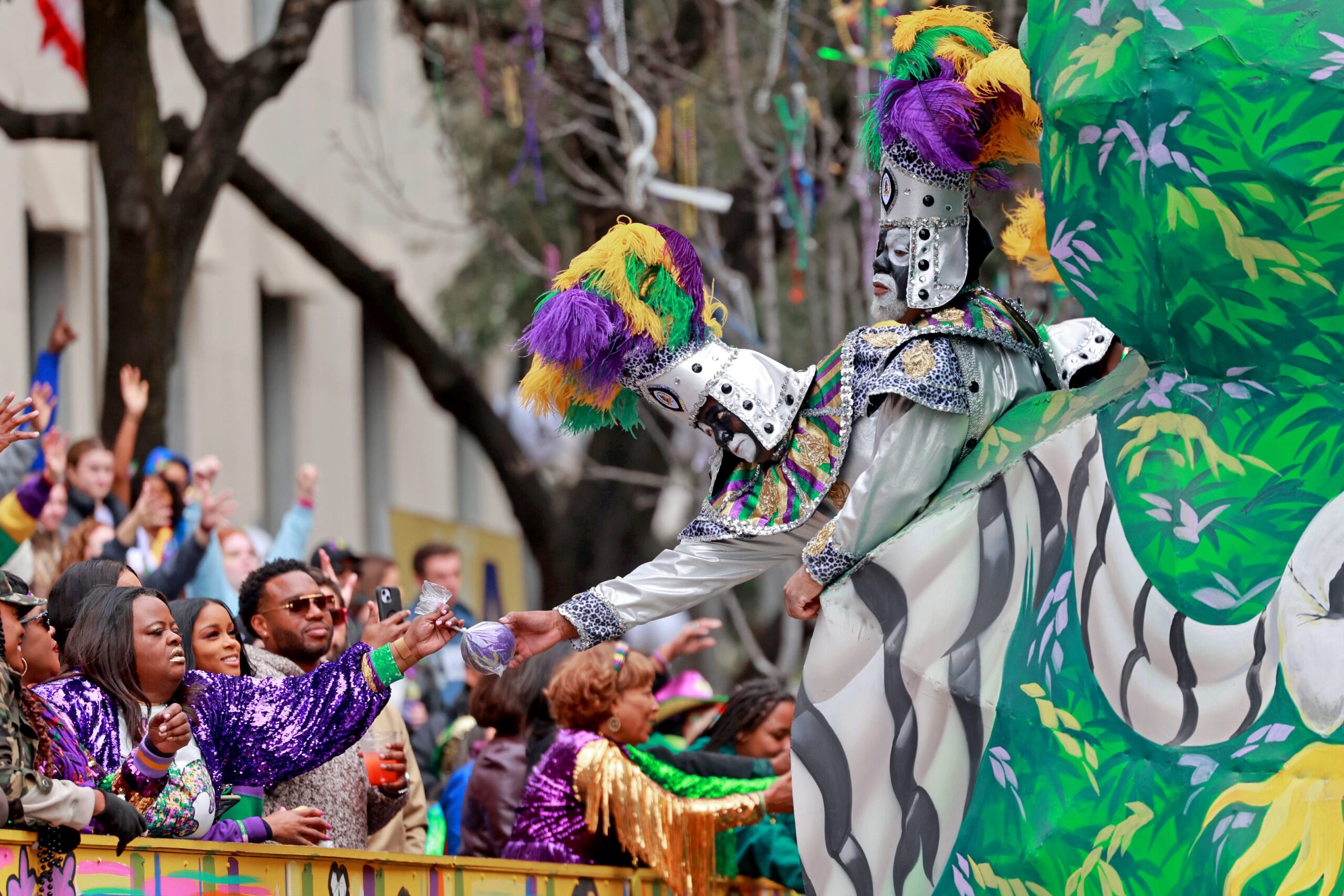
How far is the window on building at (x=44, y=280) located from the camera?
1423 centimetres

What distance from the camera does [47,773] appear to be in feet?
13.6

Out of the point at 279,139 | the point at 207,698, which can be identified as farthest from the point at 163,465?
the point at 279,139

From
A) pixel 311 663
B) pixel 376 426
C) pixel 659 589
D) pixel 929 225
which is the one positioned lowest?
pixel 376 426

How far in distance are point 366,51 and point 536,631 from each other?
633 inches

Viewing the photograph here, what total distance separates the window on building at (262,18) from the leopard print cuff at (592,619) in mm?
13572

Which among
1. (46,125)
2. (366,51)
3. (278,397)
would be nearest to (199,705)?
(46,125)

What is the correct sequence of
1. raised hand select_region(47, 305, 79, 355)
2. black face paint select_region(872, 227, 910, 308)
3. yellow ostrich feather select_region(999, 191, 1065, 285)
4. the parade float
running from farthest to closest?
1. raised hand select_region(47, 305, 79, 355)
2. yellow ostrich feather select_region(999, 191, 1065, 285)
3. black face paint select_region(872, 227, 910, 308)
4. the parade float

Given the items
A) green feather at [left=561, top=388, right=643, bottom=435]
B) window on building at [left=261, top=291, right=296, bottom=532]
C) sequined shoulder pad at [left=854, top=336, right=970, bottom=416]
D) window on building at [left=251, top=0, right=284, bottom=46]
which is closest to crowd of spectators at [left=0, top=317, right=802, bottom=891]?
green feather at [left=561, top=388, right=643, bottom=435]

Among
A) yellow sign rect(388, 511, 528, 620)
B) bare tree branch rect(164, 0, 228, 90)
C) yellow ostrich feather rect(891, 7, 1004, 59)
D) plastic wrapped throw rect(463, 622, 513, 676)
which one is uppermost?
bare tree branch rect(164, 0, 228, 90)

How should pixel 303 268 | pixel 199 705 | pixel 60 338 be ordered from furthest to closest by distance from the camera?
pixel 303 268
pixel 60 338
pixel 199 705

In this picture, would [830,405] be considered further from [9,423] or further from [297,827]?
[9,423]

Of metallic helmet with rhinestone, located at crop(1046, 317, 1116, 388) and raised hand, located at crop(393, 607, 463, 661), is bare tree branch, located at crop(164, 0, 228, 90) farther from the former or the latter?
metallic helmet with rhinestone, located at crop(1046, 317, 1116, 388)

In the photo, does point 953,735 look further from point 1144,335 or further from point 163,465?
point 163,465

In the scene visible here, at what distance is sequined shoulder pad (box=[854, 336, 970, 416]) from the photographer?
15.0ft
